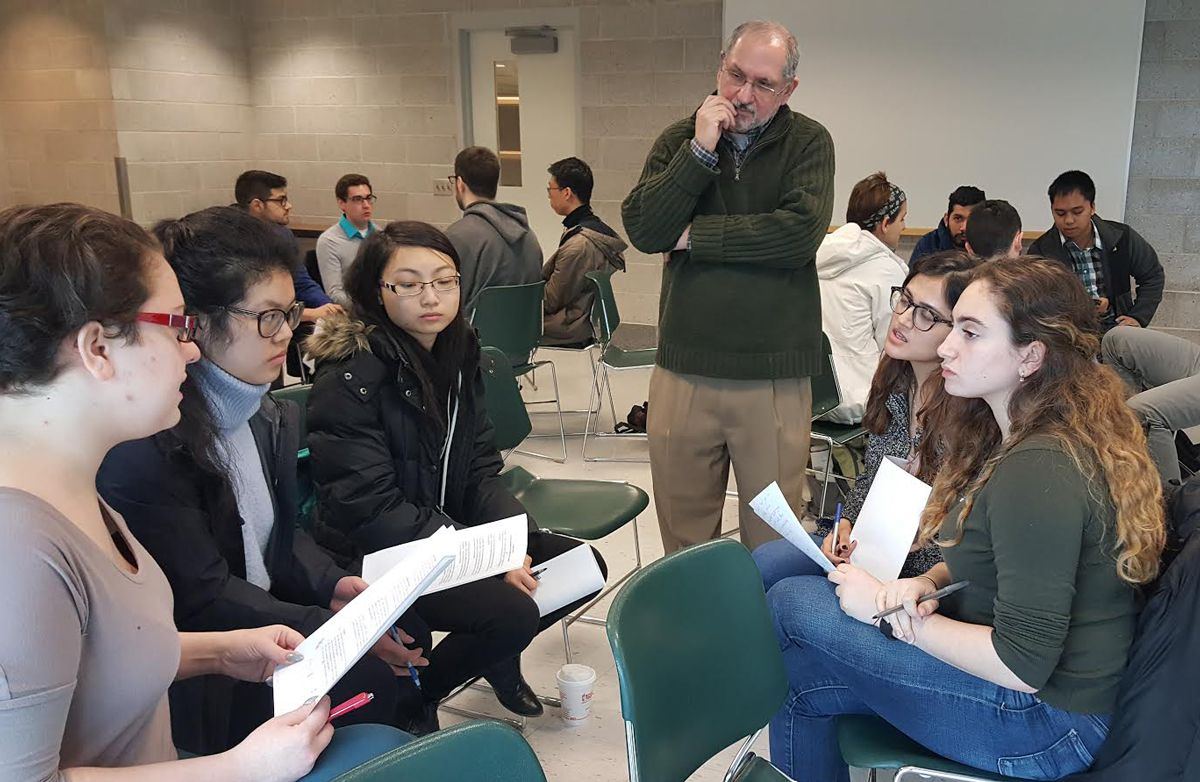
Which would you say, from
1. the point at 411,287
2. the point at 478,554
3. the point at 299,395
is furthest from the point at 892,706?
the point at 299,395

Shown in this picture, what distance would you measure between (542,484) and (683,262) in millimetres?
890

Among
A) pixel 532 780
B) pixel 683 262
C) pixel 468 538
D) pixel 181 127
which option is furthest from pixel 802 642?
pixel 181 127

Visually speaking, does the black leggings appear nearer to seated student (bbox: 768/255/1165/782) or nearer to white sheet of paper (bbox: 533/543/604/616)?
white sheet of paper (bbox: 533/543/604/616)

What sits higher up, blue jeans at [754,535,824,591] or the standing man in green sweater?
the standing man in green sweater

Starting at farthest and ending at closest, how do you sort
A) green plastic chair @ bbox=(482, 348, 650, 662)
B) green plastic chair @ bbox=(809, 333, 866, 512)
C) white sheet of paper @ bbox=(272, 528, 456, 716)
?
1. green plastic chair @ bbox=(809, 333, 866, 512)
2. green plastic chair @ bbox=(482, 348, 650, 662)
3. white sheet of paper @ bbox=(272, 528, 456, 716)

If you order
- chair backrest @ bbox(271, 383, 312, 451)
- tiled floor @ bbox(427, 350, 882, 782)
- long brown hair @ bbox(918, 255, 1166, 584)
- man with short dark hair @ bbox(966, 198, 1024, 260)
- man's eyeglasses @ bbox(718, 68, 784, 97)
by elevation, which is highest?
man's eyeglasses @ bbox(718, 68, 784, 97)

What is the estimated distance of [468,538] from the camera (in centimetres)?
160

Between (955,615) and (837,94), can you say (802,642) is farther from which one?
(837,94)

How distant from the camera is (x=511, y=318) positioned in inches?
158

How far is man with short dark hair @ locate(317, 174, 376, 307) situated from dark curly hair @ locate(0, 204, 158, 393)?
3711 millimetres

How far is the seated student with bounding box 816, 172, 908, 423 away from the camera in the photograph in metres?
3.19

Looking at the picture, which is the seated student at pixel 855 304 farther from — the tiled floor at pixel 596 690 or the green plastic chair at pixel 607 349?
the green plastic chair at pixel 607 349

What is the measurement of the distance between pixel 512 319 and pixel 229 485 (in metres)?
2.50

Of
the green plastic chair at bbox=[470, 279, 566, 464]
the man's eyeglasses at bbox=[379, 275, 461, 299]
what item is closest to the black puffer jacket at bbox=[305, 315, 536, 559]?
the man's eyeglasses at bbox=[379, 275, 461, 299]
